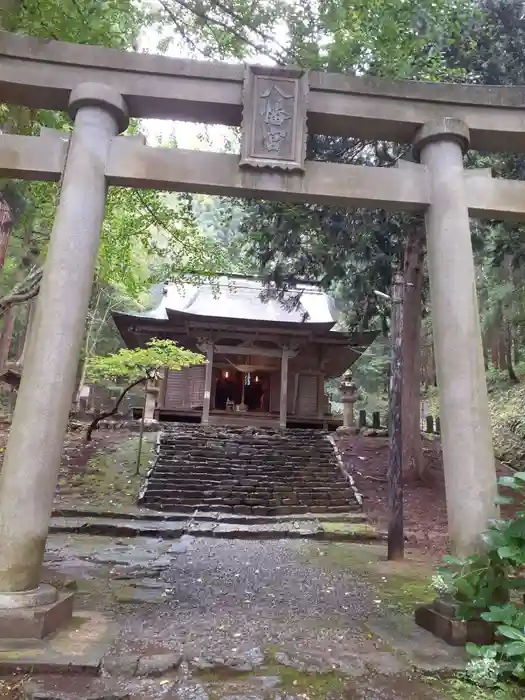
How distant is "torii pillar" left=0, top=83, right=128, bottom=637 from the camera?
3.52 metres

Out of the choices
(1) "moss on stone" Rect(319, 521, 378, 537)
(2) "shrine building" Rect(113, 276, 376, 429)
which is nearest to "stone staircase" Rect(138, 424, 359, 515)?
(1) "moss on stone" Rect(319, 521, 378, 537)

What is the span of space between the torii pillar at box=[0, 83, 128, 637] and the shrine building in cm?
1396

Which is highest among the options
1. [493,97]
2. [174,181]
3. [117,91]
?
[493,97]

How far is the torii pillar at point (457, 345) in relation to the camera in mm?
3893

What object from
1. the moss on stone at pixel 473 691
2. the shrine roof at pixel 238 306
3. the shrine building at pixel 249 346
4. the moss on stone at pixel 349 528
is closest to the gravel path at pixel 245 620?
the moss on stone at pixel 473 691

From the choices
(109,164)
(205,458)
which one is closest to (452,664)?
(109,164)

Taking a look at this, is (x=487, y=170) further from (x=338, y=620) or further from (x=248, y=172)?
(x=338, y=620)

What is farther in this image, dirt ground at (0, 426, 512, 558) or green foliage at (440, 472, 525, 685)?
dirt ground at (0, 426, 512, 558)

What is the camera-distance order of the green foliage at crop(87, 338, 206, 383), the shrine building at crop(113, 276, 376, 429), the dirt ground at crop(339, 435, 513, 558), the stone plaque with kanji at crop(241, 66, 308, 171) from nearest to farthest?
the stone plaque with kanji at crop(241, 66, 308, 171) < the dirt ground at crop(339, 435, 513, 558) < the green foliage at crop(87, 338, 206, 383) < the shrine building at crop(113, 276, 376, 429)

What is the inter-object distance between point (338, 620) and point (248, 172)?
3783 millimetres

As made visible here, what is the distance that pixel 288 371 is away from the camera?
21.2 meters

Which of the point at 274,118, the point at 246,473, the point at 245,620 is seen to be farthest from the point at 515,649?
the point at 246,473

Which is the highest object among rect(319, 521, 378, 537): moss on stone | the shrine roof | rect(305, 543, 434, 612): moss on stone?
the shrine roof

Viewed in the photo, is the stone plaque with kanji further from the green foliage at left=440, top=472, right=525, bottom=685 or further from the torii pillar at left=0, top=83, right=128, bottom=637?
the green foliage at left=440, top=472, right=525, bottom=685
